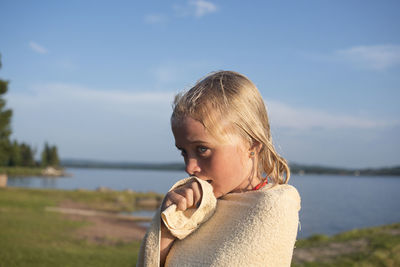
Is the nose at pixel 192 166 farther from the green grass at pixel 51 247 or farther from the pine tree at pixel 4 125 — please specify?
the pine tree at pixel 4 125

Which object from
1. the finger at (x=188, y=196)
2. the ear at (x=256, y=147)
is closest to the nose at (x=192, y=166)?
the finger at (x=188, y=196)

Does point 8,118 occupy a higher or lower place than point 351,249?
higher

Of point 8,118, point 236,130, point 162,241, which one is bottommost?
point 162,241

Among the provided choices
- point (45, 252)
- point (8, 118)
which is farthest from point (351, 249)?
point (8, 118)

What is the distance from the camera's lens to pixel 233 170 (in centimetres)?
133

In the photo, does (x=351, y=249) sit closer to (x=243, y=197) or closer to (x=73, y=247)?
(x=73, y=247)

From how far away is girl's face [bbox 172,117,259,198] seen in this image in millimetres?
1279

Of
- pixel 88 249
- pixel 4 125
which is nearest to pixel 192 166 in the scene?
pixel 88 249

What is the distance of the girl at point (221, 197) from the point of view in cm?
120

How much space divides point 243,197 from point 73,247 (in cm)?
1182

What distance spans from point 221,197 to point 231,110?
346 mm

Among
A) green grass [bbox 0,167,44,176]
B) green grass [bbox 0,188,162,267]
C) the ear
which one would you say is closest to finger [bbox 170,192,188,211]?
the ear

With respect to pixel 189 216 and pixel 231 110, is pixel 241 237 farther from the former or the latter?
pixel 231 110

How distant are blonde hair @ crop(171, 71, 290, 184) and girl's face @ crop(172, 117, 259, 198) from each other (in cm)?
3
